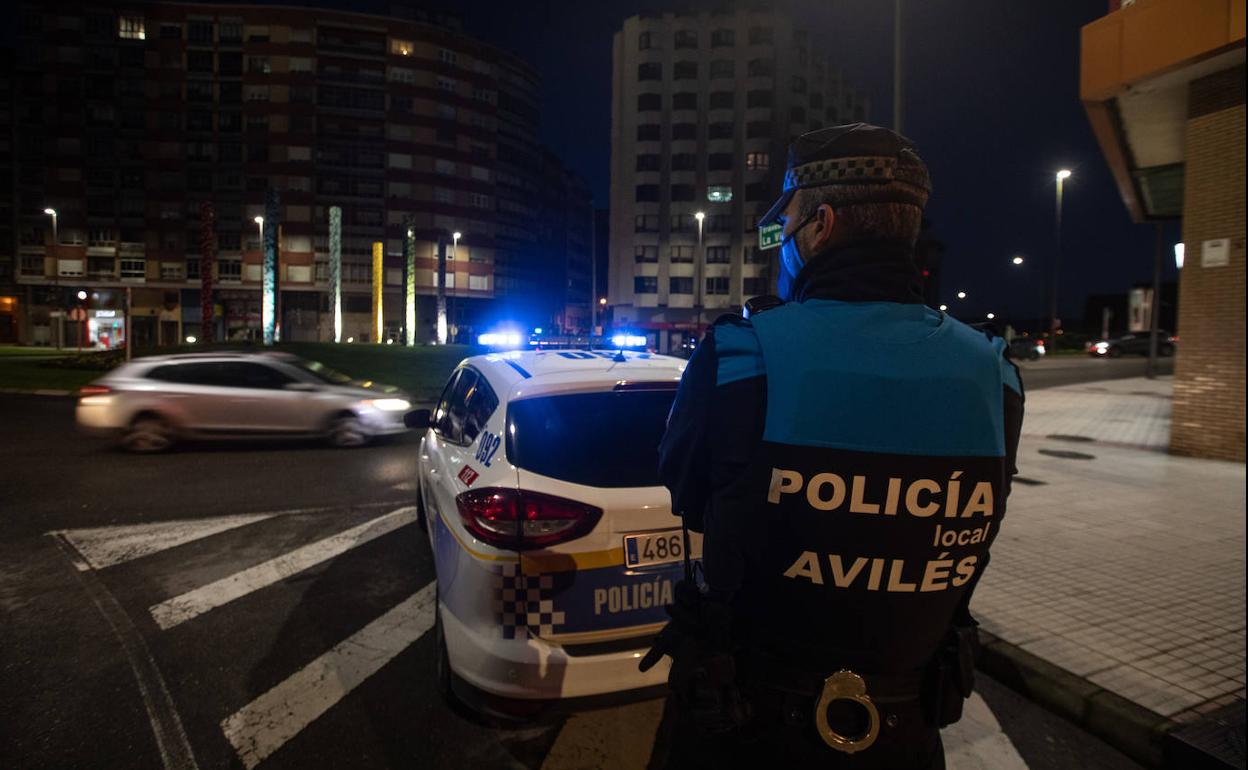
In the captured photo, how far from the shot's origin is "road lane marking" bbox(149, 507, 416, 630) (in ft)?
14.3

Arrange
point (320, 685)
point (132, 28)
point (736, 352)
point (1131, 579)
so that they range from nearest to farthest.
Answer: point (736, 352) < point (320, 685) < point (1131, 579) < point (132, 28)

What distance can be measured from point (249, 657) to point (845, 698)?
3.54m

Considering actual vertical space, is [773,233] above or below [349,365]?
above

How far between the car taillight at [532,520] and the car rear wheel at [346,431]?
866 centimetres

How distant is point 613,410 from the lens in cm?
326

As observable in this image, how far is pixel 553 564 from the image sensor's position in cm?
273

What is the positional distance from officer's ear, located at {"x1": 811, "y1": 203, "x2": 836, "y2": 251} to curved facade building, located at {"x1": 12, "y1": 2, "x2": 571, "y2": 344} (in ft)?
201

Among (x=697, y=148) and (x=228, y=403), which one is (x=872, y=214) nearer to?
(x=228, y=403)

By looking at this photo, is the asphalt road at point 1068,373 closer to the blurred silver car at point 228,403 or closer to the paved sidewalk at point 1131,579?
the paved sidewalk at point 1131,579

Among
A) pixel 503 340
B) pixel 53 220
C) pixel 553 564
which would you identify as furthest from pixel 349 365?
pixel 53 220

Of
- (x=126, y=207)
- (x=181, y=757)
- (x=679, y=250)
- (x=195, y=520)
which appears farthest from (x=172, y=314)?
(x=181, y=757)

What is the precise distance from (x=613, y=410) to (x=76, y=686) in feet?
9.87

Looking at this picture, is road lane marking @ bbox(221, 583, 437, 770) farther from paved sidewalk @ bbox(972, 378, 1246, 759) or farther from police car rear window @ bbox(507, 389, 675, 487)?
paved sidewalk @ bbox(972, 378, 1246, 759)

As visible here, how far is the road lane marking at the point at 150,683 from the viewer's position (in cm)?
284
